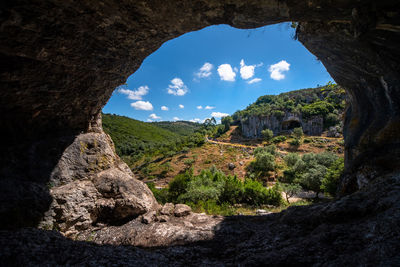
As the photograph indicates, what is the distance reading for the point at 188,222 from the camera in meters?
6.52

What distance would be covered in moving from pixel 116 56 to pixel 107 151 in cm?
512

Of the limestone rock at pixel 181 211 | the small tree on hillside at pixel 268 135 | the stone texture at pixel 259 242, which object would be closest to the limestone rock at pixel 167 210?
the limestone rock at pixel 181 211

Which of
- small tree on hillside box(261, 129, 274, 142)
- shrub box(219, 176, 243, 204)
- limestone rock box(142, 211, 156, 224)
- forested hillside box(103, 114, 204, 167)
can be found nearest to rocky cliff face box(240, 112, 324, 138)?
small tree on hillside box(261, 129, 274, 142)

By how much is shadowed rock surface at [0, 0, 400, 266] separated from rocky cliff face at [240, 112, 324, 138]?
61636 millimetres

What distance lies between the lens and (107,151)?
7.96 m

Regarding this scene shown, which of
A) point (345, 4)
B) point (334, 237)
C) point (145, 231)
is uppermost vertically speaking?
point (345, 4)

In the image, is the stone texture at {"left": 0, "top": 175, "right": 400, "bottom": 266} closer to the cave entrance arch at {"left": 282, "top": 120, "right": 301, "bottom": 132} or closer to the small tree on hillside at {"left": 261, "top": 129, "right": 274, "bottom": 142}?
the small tree on hillside at {"left": 261, "top": 129, "right": 274, "bottom": 142}

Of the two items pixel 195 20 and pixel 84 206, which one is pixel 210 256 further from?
pixel 195 20

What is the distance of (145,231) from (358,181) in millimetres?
8452

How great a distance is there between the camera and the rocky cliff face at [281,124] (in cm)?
5767

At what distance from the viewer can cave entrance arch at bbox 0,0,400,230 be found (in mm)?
3499

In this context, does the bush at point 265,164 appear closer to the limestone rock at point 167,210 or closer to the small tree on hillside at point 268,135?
the limestone rock at point 167,210

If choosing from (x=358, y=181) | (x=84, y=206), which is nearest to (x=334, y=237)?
(x=358, y=181)

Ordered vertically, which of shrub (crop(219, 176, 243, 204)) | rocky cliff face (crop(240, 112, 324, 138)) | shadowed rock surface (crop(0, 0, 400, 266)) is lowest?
shrub (crop(219, 176, 243, 204))
